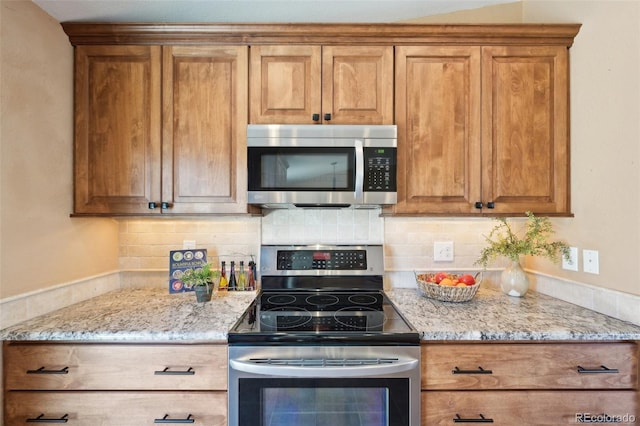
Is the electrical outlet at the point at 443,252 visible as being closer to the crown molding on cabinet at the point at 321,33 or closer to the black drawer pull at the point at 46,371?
the crown molding on cabinet at the point at 321,33

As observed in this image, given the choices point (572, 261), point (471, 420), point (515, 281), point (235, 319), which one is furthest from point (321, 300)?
point (572, 261)

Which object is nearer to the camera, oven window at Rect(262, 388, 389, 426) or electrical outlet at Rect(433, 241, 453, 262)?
oven window at Rect(262, 388, 389, 426)

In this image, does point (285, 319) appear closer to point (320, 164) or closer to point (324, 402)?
point (324, 402)

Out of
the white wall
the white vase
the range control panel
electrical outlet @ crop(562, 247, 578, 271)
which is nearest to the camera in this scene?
the white wall

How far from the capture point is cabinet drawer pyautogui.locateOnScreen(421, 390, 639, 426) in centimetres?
127

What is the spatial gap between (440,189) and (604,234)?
76 centimetres

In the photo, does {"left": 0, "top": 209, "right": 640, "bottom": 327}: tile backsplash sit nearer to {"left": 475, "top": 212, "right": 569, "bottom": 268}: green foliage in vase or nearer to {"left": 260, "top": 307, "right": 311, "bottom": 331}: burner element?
{"left": 475, "top": 212, "right": 569, "bottom": 268}: green foliage in vase

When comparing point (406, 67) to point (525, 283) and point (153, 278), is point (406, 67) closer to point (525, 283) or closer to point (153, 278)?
point (525, 283)

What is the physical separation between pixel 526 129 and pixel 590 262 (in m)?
0.74

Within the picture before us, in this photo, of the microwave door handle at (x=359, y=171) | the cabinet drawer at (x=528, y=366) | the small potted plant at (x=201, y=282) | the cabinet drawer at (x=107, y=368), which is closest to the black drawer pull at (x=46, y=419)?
the cabinet drawer at (x=107, y=368)

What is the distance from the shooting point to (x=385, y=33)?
1.65 m

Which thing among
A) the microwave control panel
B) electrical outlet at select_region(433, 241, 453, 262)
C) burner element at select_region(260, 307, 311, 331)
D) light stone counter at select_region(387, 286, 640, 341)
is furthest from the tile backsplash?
burner element at select_region(260, 307, 311, 331)

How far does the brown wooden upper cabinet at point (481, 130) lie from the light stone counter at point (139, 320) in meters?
1.03

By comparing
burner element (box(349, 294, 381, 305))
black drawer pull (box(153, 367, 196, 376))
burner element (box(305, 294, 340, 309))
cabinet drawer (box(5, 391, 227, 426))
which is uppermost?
burner element (box(349, 294, 381, 305))
